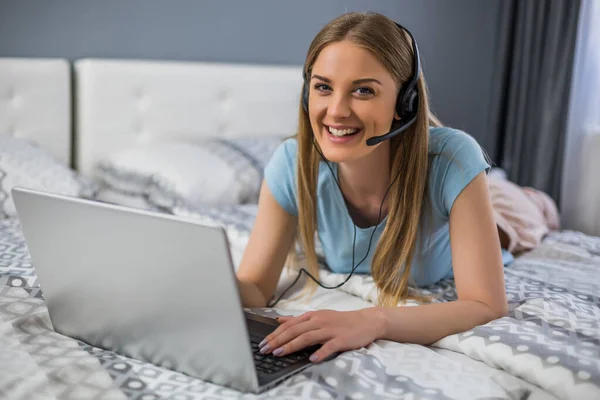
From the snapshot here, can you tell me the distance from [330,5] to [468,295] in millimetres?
2011

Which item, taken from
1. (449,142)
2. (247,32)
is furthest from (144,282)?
(247,32)

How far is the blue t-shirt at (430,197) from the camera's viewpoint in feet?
4.06

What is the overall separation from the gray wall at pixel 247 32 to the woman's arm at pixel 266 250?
137cm

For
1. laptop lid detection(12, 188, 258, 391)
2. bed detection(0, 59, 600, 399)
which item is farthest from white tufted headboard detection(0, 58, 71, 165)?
laptop lid detection(12, 188, 258, 391)

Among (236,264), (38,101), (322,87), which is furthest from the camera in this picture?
(38,101)

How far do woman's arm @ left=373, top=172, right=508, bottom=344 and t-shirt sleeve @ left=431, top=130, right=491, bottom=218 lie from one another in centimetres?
1

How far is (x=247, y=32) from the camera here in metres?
2.74

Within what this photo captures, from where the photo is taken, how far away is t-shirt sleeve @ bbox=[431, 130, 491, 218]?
1.21 meters

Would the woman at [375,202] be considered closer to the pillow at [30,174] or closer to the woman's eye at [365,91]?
the woman's eye at [365,91]

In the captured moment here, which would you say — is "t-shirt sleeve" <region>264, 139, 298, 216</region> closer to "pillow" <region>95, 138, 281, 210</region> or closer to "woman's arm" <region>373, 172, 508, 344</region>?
"woman's arm" <region>373, 172, 508, 344</region>

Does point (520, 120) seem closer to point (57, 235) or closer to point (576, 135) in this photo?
point (576, 135)

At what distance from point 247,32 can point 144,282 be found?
6.79 ft

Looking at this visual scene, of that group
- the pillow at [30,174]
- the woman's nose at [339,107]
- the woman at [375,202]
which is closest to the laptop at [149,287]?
the woman at [375,202]

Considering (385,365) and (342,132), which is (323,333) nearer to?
(385,365)
